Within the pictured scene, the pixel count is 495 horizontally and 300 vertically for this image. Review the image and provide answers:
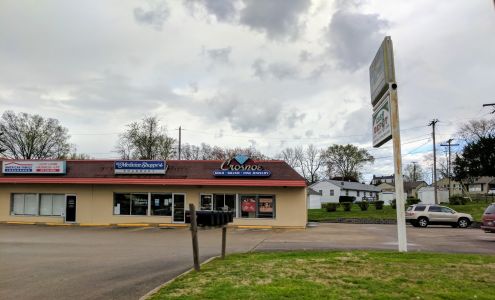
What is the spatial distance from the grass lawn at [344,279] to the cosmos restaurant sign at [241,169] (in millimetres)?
19429

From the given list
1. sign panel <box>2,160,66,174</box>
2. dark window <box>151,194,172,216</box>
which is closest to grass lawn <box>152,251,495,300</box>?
dark window <box>151,194,172,216</box>

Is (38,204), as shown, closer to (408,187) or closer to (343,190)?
(343,190)

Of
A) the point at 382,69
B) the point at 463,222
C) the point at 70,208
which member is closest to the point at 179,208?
the point at 70,208

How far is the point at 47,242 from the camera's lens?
19.3 m

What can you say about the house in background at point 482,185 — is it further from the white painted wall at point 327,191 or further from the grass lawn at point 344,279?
the grass lawn at point 344,279

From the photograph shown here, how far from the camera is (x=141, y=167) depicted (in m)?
31.7

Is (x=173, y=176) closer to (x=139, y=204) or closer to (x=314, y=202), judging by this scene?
(x=139, y=204)

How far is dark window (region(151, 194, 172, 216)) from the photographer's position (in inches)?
1244

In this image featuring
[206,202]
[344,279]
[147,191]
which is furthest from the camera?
[147,191]

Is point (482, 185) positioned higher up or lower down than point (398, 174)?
higher up

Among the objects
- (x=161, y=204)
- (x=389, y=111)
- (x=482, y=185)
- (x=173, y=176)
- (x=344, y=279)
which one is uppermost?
(x=482, y=185)

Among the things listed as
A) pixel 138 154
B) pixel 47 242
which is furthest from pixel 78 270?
pixel 138 154

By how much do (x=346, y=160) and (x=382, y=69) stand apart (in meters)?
96.9

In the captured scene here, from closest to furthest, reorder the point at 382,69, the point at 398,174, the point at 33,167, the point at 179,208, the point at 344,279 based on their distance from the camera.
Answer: the point at 344,279
the point at 398,174
the point at 382,69
the point at 179,208
the point at 33,167
